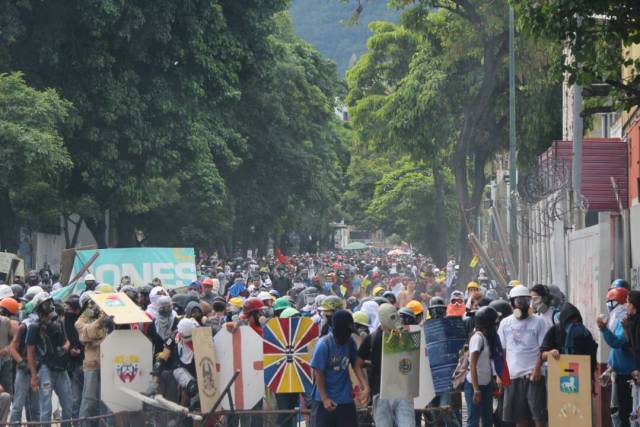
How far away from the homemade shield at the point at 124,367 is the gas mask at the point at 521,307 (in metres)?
3.59

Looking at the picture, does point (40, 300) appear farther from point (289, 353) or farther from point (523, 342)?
point (523, 342)

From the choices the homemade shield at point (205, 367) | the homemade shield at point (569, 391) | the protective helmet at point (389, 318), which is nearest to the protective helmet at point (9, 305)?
the homemade shield at point (205, 367)

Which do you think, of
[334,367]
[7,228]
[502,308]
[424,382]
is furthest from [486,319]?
[7,228]

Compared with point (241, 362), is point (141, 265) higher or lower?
higher

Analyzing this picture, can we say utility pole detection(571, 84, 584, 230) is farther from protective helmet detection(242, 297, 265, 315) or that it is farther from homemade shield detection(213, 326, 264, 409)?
homemade shield detection(213, 326, 264, 409)

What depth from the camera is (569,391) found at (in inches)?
512

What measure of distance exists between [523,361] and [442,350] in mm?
774

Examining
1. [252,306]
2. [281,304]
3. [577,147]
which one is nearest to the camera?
[252,306]

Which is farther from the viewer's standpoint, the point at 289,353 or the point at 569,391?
the point at 289,353

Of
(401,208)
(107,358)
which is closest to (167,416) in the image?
(107,358)

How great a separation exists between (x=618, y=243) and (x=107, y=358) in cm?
536

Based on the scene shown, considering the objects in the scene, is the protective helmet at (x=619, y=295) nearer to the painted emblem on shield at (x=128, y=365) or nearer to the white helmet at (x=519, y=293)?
the white helmet at (x=519, y=293)

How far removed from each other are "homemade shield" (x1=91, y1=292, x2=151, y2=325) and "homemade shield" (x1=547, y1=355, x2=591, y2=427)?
3987 mm

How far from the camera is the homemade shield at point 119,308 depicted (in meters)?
14.2
